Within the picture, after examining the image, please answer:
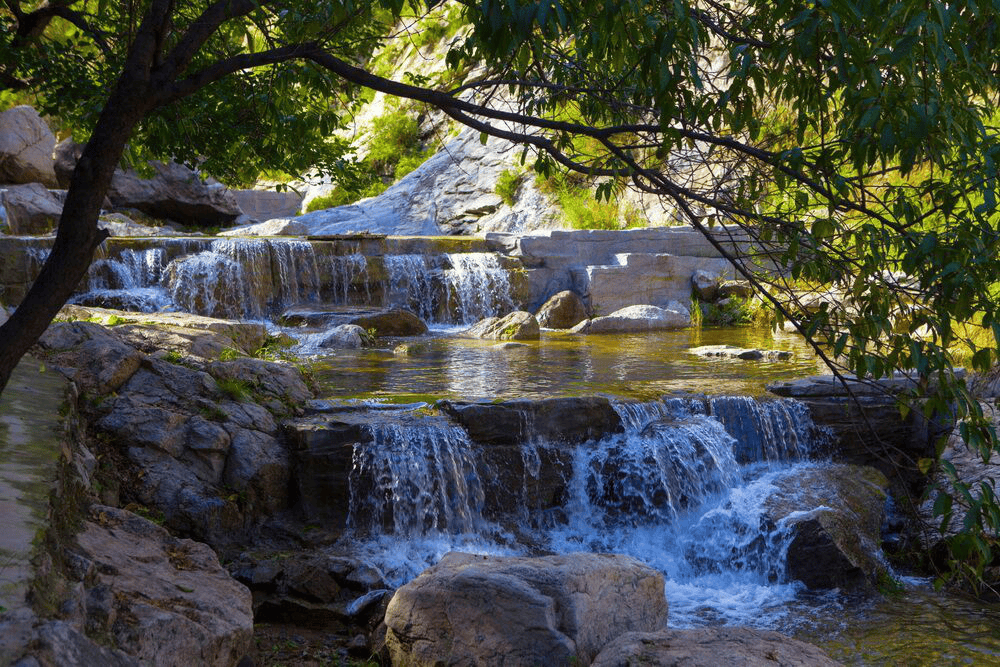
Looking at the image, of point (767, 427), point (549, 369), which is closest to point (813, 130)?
point (767, 427)

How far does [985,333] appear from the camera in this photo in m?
9.91

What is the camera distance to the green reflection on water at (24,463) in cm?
290

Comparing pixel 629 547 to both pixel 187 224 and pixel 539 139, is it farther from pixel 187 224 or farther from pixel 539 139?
pixel 187 224

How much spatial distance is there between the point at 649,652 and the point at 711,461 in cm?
421

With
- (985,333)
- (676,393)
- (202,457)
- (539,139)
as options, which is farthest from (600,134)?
(985,333)

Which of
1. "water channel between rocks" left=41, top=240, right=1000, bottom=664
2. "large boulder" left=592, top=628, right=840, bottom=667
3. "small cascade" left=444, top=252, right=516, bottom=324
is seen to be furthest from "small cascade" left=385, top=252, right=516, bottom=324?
"large boulder" left=592, top=628, right=840, bottom=667

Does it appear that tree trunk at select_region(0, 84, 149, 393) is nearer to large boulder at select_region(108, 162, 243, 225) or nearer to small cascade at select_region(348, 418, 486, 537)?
small cascade at select_region(348, 418, 486, 537)

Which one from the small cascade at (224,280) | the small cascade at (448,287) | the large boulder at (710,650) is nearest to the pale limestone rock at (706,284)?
the small cascade at (448,287)

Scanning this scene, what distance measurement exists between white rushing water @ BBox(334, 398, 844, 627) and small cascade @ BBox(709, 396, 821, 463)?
21cm

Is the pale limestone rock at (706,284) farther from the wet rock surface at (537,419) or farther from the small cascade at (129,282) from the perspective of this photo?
the small cascade at (129,282)

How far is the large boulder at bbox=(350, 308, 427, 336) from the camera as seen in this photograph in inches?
497

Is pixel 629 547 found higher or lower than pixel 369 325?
lower

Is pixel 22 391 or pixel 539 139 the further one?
pixel 22 391

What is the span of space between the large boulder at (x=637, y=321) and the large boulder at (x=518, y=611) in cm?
932
